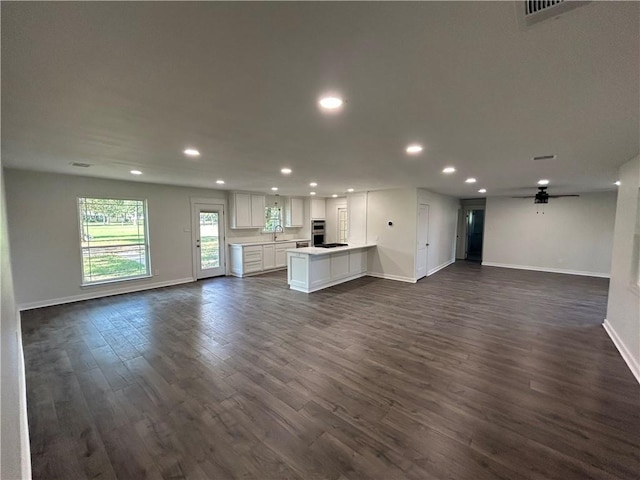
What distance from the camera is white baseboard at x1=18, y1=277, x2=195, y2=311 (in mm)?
4750

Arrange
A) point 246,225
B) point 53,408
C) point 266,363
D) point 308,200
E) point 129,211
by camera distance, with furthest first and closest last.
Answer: point 308,200, point 246,225, point 129,211, point 266,363, point 53,408

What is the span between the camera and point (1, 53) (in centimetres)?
129

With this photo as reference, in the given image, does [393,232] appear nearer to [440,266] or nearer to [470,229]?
[440,266]

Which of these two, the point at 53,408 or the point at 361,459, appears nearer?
the point at 361,459

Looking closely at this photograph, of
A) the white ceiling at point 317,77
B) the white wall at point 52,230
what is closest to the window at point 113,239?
the white wall at point 52,230

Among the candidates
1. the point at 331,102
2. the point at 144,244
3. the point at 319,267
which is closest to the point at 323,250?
the point at 319,267

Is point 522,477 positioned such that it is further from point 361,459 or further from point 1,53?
point 1,53


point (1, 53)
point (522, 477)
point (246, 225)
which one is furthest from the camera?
point (246, 225)

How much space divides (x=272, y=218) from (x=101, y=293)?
4970mm

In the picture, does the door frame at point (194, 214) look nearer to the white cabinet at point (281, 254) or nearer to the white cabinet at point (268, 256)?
the white cabinet at point (268, 256)

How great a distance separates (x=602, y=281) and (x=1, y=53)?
11.0 meters

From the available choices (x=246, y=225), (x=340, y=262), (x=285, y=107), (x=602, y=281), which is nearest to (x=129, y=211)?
(x=246, y=225)

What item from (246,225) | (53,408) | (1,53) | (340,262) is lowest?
(53,408)

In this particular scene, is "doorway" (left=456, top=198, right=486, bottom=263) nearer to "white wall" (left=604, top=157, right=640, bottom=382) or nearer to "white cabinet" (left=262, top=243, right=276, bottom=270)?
"white wall" (left=604, top=157, right=640, bottom=382)
